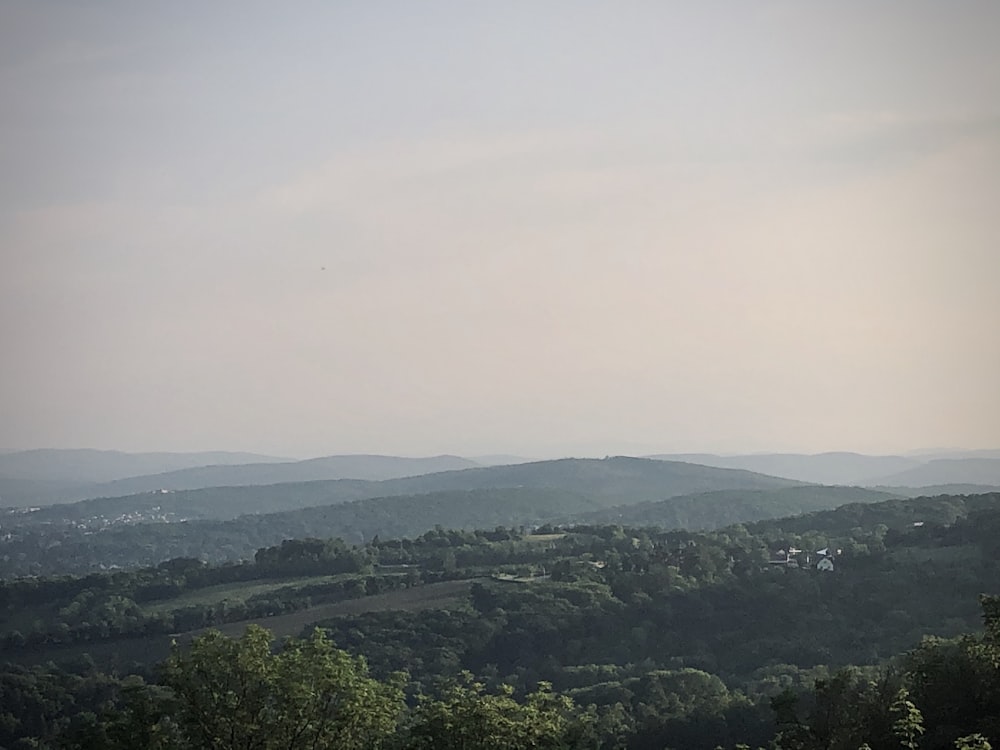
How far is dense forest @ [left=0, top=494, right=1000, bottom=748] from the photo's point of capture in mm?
18266

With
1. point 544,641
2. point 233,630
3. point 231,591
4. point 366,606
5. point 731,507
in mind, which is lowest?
Result: point 544,641

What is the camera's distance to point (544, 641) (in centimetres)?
5781

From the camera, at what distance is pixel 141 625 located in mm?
67875

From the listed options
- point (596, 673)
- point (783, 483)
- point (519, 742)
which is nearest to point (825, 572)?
point (596, 673)

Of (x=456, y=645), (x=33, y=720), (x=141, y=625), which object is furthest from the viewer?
(x=141, y=625)

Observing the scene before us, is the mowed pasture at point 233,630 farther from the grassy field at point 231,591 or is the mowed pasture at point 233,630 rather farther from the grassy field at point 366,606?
the grassy field at point 231,591

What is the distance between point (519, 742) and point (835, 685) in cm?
707

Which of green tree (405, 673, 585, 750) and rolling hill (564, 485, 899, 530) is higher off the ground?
green tree (405, 673, 585, 750)

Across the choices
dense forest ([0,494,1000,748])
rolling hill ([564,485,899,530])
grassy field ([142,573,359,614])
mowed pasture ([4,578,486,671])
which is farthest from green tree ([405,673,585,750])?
rolling hill ([564,485,899,530])

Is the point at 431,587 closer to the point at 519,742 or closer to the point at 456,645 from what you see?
the point at 456,645

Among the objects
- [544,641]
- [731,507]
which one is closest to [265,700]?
[544,641]

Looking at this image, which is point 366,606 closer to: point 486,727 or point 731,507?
point 486,727

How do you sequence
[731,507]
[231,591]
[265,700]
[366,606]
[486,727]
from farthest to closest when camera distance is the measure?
[731,507] → [231,591] → [366,606] → [486,727] → [265,700]

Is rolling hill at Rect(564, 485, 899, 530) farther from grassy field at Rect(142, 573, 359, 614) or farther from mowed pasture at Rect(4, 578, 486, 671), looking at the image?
mowed pasture at Rect(4, 578, 486, 671)
